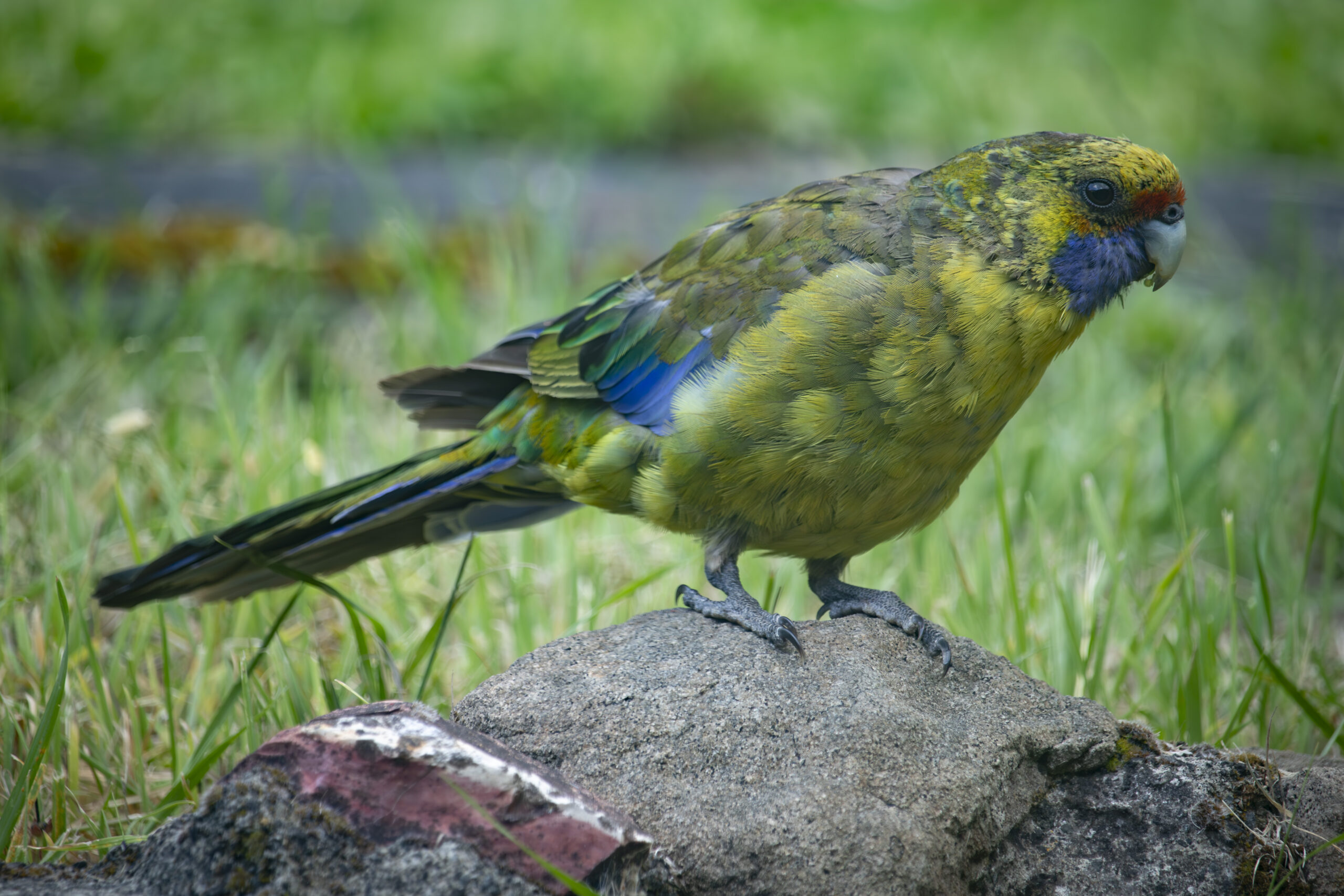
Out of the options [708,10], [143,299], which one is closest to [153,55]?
[143,299]

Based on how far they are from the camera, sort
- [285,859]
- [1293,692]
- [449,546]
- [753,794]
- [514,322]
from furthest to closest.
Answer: [514,322] < [449,546] < [1293,692] < [753,794] < [285,859]

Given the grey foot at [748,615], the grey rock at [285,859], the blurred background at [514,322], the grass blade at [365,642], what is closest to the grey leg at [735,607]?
the grey foot at [748,615]

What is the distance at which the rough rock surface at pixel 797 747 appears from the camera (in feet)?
6.68

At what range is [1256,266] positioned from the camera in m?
7.02

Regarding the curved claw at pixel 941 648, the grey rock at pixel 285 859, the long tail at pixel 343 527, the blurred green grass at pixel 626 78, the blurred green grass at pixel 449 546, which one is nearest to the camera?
the grey rock at pixel 285 859

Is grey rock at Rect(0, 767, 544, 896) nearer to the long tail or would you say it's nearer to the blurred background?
the blurred background

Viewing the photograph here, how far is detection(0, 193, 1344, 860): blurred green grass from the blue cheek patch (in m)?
0.60

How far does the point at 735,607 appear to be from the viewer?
2.72m

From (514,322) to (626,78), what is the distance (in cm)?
429

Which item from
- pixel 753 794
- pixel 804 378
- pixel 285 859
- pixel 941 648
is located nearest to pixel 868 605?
pixel 941 648

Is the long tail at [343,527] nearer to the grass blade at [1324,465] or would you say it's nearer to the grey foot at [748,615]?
the grey foot at [748,615]

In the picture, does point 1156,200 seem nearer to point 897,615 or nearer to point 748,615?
point 897,615

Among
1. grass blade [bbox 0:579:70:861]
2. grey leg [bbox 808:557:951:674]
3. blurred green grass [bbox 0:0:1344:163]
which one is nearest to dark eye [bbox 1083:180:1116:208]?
grey leg [bbox 808:557:951:674]

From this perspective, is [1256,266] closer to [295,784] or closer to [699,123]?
[699,123]
